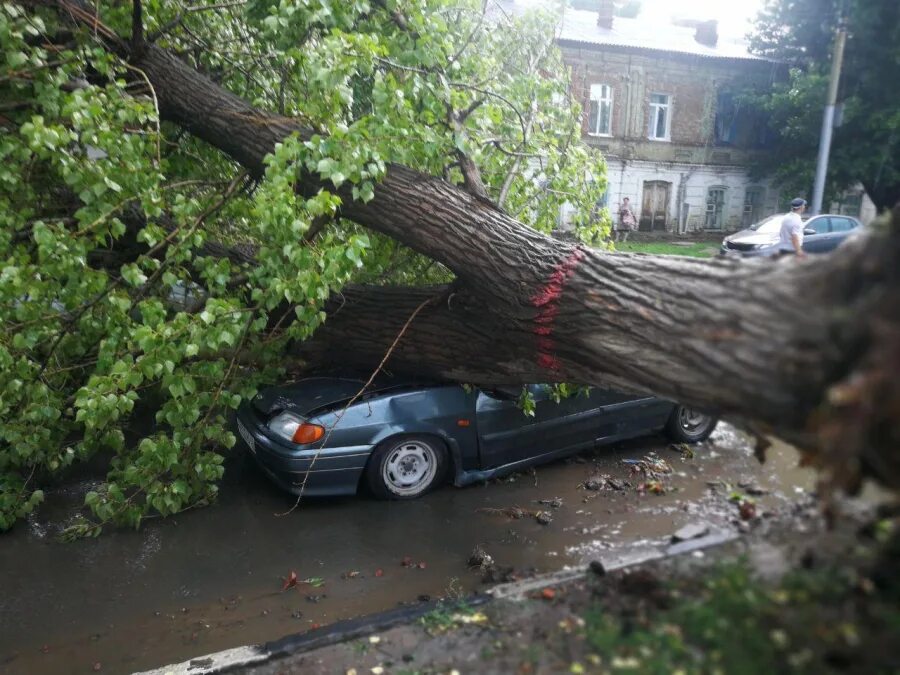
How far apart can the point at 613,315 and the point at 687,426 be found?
343 cm

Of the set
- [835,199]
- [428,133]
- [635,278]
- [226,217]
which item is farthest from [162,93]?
[835,199]

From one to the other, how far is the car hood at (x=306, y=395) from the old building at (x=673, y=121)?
20001 mm

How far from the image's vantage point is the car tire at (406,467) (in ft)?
17.9

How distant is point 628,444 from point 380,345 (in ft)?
8.67

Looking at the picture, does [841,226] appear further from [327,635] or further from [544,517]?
[327,635]

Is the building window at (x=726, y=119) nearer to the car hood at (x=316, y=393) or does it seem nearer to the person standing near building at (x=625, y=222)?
the person standing near building at (x=625, y=222)

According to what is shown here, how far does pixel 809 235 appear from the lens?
15273 millimetres

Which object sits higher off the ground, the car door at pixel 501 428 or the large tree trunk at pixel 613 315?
the large tree trunk at pixel 613 315

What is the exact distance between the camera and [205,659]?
3.55m

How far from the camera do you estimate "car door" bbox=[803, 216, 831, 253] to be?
14.8 m

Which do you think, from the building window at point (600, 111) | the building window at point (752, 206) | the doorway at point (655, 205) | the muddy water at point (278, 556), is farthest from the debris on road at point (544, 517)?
the building window at point (752, 206)

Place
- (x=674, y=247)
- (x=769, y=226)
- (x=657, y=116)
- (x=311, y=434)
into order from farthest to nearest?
(x=657, y=116) < (x=674, y=247) < (x=769, y=226) < (x=311, y=434)

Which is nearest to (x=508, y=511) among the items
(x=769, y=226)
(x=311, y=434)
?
(x=311, y=434)

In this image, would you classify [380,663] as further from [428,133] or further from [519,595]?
[428,133]
